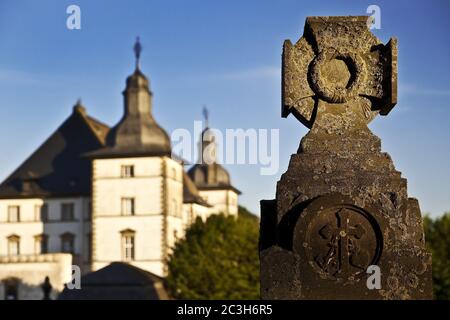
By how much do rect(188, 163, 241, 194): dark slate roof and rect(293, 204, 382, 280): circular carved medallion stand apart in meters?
80.7

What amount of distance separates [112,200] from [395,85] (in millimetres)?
54955

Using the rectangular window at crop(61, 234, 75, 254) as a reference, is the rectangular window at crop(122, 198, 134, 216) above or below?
above

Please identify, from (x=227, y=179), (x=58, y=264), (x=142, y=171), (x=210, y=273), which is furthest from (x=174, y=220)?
(x=227, y=179)

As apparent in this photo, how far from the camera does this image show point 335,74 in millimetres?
9961

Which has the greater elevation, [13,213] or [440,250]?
[13,213]

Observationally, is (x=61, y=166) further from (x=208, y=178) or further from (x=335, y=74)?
(x=335, y=74)

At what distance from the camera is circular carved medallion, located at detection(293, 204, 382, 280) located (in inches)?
363

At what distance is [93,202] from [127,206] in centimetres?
270

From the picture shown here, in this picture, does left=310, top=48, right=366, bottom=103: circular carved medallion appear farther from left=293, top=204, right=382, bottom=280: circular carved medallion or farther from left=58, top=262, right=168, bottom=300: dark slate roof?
left=58, top=262, right=168, bottom=300: dark slate roof

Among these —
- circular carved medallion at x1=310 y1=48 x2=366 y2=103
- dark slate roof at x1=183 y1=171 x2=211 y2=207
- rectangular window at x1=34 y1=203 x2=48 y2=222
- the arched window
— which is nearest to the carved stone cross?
circular carved medallion at x1=310 y1=48 x2=366 y2=103

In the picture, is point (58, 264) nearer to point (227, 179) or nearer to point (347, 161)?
point (227, 179)

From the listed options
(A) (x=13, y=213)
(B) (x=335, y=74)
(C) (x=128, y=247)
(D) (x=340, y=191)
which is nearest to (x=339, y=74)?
(B) (x=335, y=74)

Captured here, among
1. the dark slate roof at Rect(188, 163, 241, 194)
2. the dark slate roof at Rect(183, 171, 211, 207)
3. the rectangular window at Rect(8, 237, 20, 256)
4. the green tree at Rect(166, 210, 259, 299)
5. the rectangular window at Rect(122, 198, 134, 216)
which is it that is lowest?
the green tree at Rect(166, 210, 259, 299)

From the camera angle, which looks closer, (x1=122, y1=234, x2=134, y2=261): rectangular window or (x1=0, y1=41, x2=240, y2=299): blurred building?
(x1=0, y1=41, x2=240, y2=299): blurred building
